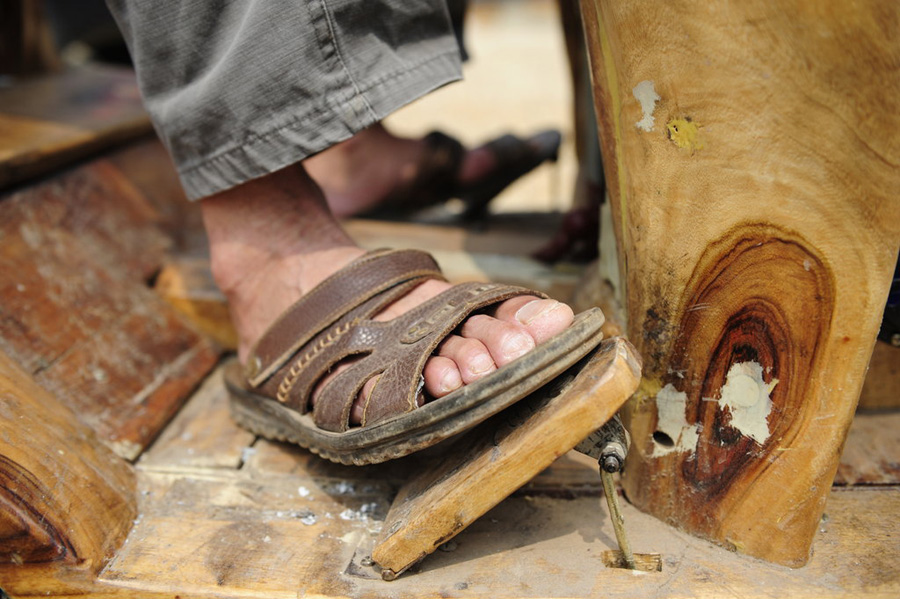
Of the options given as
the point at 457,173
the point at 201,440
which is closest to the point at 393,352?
the point at 201,440

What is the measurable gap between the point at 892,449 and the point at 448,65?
692 millimetres

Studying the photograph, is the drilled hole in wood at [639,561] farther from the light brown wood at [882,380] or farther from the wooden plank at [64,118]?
the wooden plank at [64,118]

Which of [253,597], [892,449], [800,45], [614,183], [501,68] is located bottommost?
[501,68]

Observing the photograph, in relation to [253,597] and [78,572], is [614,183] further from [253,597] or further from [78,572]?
[78,572]

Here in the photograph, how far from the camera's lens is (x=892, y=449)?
0.84 m

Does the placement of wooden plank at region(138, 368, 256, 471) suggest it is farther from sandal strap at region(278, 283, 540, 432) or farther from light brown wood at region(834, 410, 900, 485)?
light brown wood at region(834, 410, 900, 485)

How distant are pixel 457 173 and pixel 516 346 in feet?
3.18

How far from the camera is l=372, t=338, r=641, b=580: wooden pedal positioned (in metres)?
0.61

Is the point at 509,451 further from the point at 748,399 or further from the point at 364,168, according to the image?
the point at 364,168

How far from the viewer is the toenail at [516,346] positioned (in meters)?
0.66

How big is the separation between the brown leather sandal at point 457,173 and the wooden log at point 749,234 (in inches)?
32.9

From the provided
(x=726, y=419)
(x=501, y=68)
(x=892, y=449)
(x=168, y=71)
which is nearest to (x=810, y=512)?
(x=726, y=419)

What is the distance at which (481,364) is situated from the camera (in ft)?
2.17

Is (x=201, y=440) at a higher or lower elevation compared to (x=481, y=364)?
lower
